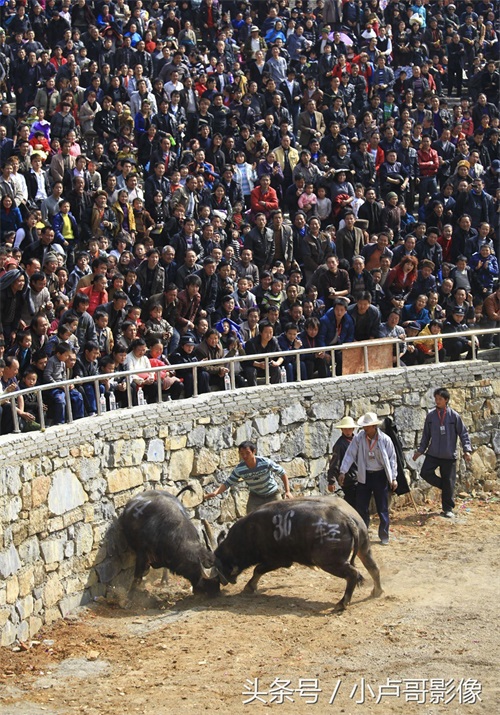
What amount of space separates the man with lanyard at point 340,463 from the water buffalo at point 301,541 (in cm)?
157

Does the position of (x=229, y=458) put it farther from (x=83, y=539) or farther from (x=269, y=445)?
(x=83, y=539)

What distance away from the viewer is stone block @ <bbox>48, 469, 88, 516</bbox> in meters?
14.8

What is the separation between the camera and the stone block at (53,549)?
14.6 m

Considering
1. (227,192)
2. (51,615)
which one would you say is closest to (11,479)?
(51,615)

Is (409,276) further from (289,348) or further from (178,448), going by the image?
(178,448)

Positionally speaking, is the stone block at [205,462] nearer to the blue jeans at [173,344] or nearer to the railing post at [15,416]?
the blue jeans at [173,344]

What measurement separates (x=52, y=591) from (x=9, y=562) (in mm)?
1030

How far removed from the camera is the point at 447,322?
20.3 metres

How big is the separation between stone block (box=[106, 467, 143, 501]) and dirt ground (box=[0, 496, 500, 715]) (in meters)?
1.13

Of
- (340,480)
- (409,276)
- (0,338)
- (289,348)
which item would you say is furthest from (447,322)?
(0,338)

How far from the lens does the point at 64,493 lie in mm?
14938

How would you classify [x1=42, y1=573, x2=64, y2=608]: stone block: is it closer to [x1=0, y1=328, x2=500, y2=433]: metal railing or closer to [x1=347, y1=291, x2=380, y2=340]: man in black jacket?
[x1=0, y1=328, x2=500, y2=433]: metal railing

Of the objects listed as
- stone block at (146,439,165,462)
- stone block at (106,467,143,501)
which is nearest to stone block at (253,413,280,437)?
stone block at (146,439,165,462)

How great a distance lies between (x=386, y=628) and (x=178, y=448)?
3508 millimetres
